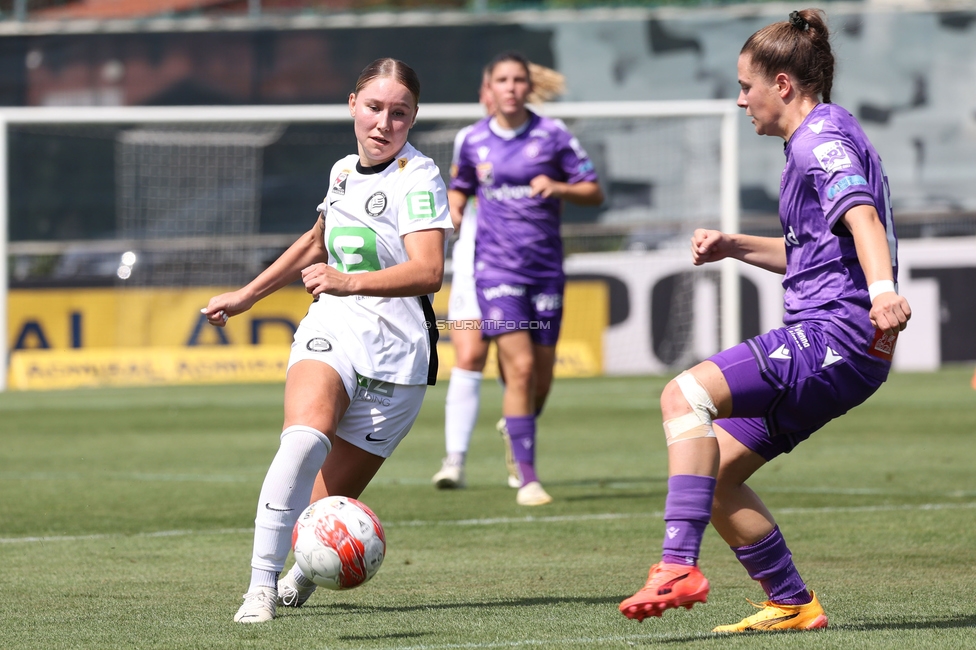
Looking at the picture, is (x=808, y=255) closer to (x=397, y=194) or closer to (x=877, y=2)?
(x=397, y=194)

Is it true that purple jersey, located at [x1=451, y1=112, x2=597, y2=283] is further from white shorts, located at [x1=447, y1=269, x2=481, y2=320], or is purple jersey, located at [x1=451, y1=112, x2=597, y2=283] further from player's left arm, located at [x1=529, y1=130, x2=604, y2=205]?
white shorts, located at [x1=447, y1=269, x2=481, y2=320]

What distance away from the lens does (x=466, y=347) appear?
862 cm

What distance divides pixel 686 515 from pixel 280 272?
1782 millimetres

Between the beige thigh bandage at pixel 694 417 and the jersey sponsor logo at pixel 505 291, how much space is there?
4192mm

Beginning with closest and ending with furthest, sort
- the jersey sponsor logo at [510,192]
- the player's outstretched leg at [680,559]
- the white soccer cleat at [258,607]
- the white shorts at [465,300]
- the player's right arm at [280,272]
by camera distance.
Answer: the player's outstretched leg at [680,559] < the white soccer cleat at [258,607] < the player's right arm at [280,272] < the jersey sponsor logo at [510,192] < the white shorts at [465,300]

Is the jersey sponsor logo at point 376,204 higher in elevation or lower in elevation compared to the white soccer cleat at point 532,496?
higher

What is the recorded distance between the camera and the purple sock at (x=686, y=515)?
3.82m

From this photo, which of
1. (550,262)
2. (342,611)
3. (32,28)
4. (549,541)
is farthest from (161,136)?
(342,611)

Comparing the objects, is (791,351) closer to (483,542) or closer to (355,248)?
(355,248)

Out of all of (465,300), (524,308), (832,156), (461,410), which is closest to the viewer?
(832,156)

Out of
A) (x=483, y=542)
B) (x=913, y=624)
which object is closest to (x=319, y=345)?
(x=483, y=542)

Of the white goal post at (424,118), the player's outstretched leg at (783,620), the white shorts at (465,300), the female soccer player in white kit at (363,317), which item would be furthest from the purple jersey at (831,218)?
the white goal post at (424,118)

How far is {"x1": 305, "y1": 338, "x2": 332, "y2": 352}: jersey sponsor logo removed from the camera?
15.2 feet

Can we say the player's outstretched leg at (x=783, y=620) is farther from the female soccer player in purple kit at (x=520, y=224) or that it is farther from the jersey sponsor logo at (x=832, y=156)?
the female soccer player in purple kit at (x=520, y=224)
